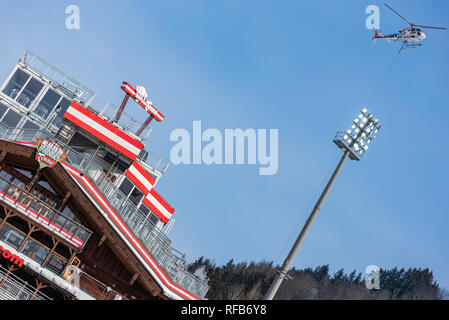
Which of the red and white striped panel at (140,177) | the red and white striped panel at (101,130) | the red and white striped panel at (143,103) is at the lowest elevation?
the red and white striped panel at (140,177)

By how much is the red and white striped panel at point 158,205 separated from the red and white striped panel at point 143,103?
6.89m

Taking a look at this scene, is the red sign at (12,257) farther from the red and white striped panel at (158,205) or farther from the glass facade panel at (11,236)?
the red and white striped panel at (158,205)

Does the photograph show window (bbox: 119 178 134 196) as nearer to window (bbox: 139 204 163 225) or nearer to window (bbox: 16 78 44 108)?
window (bbox: 139 204 163 225)

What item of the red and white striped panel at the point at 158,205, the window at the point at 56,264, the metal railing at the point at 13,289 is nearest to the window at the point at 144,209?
the red and white striped panel at the point at 158,205

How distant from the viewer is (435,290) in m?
168

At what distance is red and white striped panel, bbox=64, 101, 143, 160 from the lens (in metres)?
33.2

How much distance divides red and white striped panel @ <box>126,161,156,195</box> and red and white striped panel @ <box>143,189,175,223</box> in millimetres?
1393

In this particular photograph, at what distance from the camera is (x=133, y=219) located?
32719 mm

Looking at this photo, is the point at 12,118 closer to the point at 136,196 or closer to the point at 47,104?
the point at 47,104

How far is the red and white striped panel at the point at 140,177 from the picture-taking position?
3641cm

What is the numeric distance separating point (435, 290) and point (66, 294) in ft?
544

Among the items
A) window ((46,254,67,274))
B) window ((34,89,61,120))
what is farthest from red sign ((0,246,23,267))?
window ((34,89,61,120))
